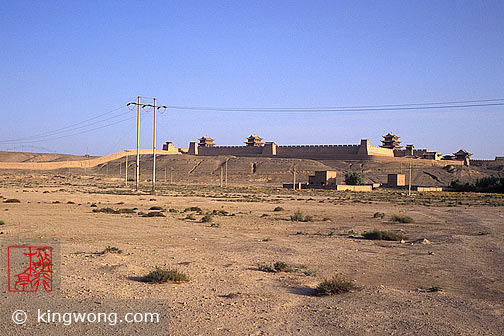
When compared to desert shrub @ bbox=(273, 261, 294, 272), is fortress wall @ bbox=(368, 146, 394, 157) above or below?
above

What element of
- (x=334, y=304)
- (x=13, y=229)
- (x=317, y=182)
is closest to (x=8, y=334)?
(x=334, y=304)

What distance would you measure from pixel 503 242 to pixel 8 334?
14.9 meters

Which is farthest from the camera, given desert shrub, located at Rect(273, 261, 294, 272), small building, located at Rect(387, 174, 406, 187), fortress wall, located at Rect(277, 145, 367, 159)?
fortress wall, located at Rect(277, 145, 367, 159)

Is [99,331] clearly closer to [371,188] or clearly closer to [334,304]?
[334,304]

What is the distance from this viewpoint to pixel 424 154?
359 ft

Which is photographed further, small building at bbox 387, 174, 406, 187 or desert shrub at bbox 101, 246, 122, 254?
small building at bbox 387, 174, 406, 187

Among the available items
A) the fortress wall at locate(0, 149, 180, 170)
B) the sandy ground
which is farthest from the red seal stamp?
the fortress wall at locate(0, 149, 180, 170)

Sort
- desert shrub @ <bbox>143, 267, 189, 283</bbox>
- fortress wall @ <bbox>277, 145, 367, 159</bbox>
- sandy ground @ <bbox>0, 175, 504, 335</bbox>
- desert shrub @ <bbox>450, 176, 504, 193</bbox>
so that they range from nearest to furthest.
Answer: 1. sandy ground @ <bbox>0, 175, 504, 335</bbox>
2. desert shrub @ <bbox>143, 267, 189, 283</bbox>
3. desert shrub @ <bbox>450, 176, 504, 193</bbox>
4. fortress wall @ <bbox>277, 145, 367, 159</bbox>

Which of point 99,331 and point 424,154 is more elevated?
point 424,154

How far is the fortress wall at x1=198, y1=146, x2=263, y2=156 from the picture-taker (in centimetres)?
11941

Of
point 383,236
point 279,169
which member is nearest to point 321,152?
point 279,169

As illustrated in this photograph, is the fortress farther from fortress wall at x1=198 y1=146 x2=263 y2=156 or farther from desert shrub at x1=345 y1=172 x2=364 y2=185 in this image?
desert shrub at x1=345 y1=172 x2=364 y2=185

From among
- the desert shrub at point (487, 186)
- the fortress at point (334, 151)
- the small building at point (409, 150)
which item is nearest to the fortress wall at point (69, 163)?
the fortress at point (334, 151)

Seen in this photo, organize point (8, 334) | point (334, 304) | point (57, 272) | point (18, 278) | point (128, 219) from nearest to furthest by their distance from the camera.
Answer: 1. point (8, 334)
2. point (334, 304)
3. point (18, 278)
4. point (57, 272)
5. point (128, 219)
